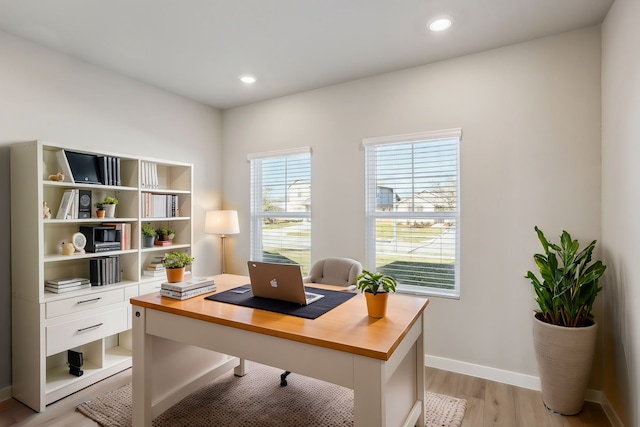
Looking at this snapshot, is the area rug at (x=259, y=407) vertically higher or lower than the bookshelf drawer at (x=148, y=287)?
lower

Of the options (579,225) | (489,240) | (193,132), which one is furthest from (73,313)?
(579,225)

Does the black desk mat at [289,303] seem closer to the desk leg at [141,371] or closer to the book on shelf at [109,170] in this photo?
the desk leg at [141,371]

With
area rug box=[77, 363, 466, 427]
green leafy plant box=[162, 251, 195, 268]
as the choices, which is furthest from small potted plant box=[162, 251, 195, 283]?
area rug box=[77, 363, 466, 427]

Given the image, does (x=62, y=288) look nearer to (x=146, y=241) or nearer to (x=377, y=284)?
(x=146, y=241)

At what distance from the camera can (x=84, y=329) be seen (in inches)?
101

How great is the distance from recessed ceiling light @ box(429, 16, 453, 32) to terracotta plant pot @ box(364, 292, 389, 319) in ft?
6.15

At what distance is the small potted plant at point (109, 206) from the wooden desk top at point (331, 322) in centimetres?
121

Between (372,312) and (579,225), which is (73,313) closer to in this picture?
(372,312)

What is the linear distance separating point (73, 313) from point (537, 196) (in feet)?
11.7

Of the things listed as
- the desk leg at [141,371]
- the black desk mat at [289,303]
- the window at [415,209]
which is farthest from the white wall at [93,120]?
the window at [415,209]

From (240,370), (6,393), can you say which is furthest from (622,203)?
(6,393)

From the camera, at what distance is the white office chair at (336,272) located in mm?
2793

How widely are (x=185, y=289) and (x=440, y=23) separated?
95.3 inches

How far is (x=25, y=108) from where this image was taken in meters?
2.54
